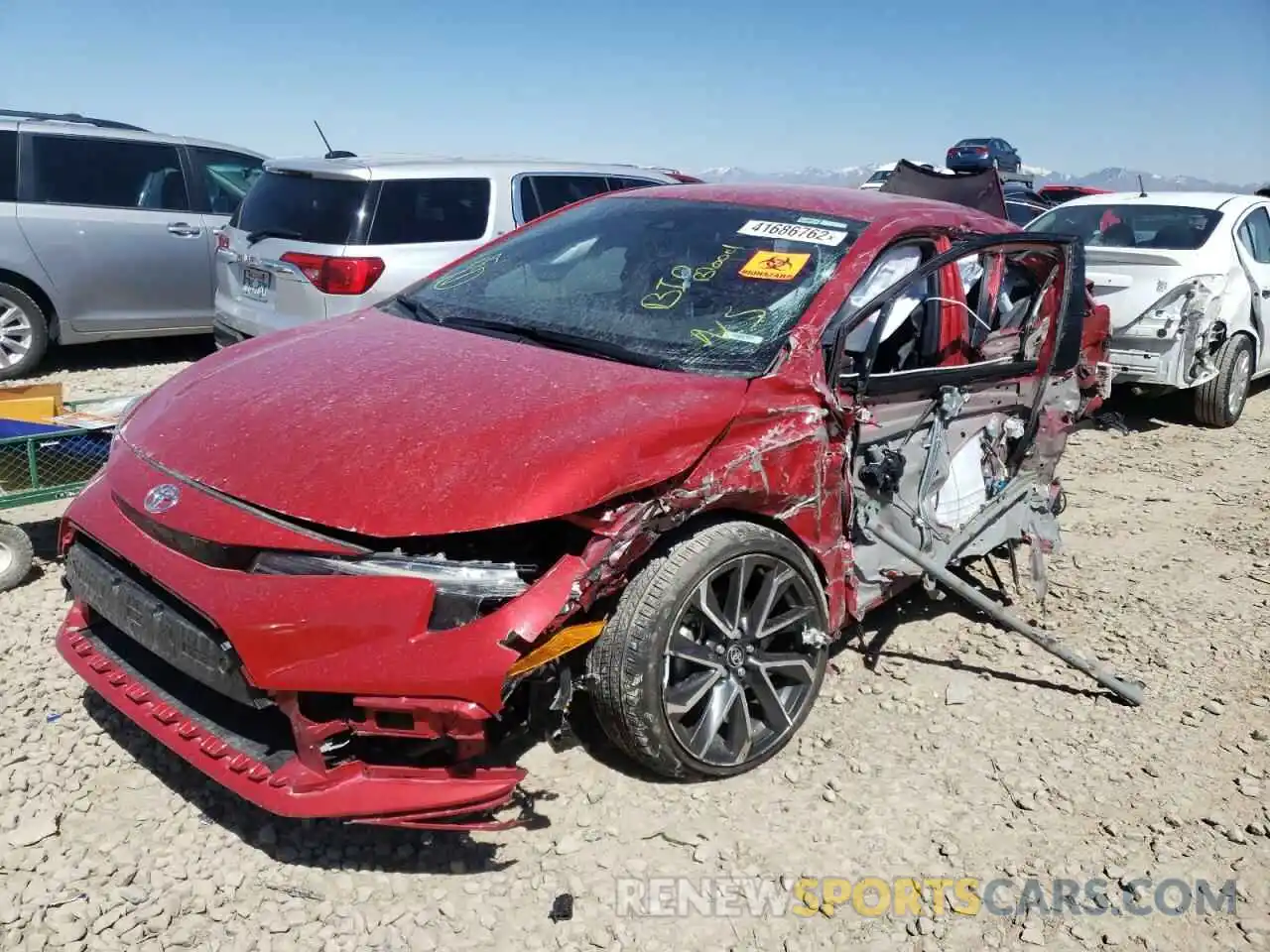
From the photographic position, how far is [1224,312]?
731 cm

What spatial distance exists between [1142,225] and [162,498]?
7517mm

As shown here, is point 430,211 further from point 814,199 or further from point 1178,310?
point 1178,310

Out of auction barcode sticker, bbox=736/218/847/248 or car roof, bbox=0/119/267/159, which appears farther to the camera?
car roof, bbox=0/119/267/159

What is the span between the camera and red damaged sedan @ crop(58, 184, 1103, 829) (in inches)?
95.3

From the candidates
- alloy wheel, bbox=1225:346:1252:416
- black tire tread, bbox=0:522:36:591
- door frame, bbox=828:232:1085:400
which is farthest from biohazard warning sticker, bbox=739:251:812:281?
alloy wheel, bbox=1225:346:1252:416

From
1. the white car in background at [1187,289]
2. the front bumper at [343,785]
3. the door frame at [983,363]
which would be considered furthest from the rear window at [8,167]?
the white car in background at [1187,289]

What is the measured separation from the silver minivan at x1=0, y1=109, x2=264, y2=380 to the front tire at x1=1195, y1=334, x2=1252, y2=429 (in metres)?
7.65

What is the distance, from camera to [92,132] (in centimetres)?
757

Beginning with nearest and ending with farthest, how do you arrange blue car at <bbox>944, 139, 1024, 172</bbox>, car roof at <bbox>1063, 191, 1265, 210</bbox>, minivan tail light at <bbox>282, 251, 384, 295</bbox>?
1. minivan tail light at <bbox>282, 251, 384, 295</bbox>
2. car roof at <bbox>1063, 191, 1265, 210</bbox>
3. blue car at <bbox>944, 139, 1024, 172</bbox>

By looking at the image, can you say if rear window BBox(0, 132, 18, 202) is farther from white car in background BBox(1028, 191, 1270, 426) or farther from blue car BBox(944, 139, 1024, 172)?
blue car BBox(944, 139, 1024, 172)

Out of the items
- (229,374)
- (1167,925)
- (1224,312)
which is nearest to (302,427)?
(229,374)

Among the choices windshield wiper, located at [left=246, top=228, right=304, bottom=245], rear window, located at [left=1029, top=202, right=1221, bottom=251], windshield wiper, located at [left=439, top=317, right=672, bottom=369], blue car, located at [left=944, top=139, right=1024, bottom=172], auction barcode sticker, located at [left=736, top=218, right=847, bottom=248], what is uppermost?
blue car, located at [left=944, top=139, right=1024, bottom=172]

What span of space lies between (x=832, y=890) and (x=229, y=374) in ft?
7.77

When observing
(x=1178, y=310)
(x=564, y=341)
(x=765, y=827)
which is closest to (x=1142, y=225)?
(x=1178, y=310)
